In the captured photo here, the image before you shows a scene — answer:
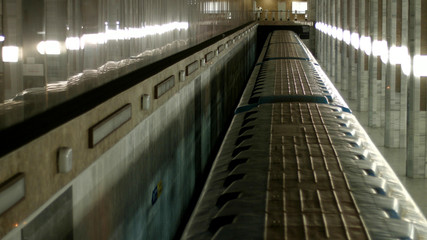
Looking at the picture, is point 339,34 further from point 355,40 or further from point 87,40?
point 87,40

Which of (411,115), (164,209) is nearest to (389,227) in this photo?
(164,209)

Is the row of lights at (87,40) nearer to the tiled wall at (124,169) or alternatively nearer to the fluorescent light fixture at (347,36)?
the tiled wall at (124,169)

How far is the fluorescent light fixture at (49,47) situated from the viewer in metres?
2.55

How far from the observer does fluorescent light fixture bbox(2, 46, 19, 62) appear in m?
2.21

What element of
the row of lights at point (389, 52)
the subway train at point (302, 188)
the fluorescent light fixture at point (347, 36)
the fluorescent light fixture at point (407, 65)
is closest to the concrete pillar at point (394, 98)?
the row of lights at point (389, 52)

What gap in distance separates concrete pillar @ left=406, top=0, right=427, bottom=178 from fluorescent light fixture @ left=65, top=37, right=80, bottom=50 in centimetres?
816

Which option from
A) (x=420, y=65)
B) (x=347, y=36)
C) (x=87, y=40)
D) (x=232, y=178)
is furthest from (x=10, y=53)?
(x=347, y=36)

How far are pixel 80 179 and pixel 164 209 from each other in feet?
8.26

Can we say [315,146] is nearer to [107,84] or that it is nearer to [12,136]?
[107,84]

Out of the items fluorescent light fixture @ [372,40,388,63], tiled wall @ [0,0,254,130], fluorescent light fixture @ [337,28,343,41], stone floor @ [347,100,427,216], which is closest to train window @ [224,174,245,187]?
tiled wall @ [0,0,254,130]

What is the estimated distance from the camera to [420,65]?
33.5 feet

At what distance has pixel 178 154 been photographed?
6500 mm

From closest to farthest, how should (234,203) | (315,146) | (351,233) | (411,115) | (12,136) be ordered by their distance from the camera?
(12,136) → (351,233) → (234,203) → (315,146) → (411,115)

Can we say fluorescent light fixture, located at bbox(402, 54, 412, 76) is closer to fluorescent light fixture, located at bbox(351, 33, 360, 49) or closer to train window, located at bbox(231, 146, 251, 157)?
train window, located at bbox(231, 146, 251, 157)
